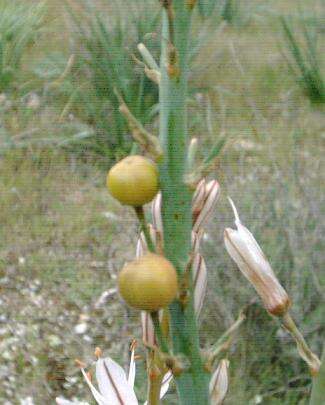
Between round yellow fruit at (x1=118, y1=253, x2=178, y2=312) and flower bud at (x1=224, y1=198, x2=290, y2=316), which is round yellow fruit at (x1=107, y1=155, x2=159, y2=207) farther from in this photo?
flower bud at (x1=224, y1=198, x2=290, y2=316)

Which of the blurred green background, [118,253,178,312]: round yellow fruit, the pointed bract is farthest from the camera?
the blurred green background

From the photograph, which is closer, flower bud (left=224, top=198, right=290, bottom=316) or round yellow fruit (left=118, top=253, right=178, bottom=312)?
round yellow fruit (left=118, top=253, right=178, bottom=312)

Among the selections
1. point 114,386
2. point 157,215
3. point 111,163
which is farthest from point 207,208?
point 111,163

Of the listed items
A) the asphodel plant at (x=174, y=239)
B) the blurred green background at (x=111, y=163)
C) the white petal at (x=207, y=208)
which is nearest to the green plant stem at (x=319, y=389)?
the asphodel plant at (x=174, y=239)

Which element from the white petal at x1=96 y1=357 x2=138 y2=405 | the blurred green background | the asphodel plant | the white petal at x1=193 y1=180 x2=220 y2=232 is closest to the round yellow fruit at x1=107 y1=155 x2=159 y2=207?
the asphodel plant

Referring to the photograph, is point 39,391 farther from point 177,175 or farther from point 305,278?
point 177,175

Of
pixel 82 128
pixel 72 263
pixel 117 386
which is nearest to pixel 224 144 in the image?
pixel 117 386

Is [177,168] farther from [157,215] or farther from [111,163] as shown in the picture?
[111,163]
